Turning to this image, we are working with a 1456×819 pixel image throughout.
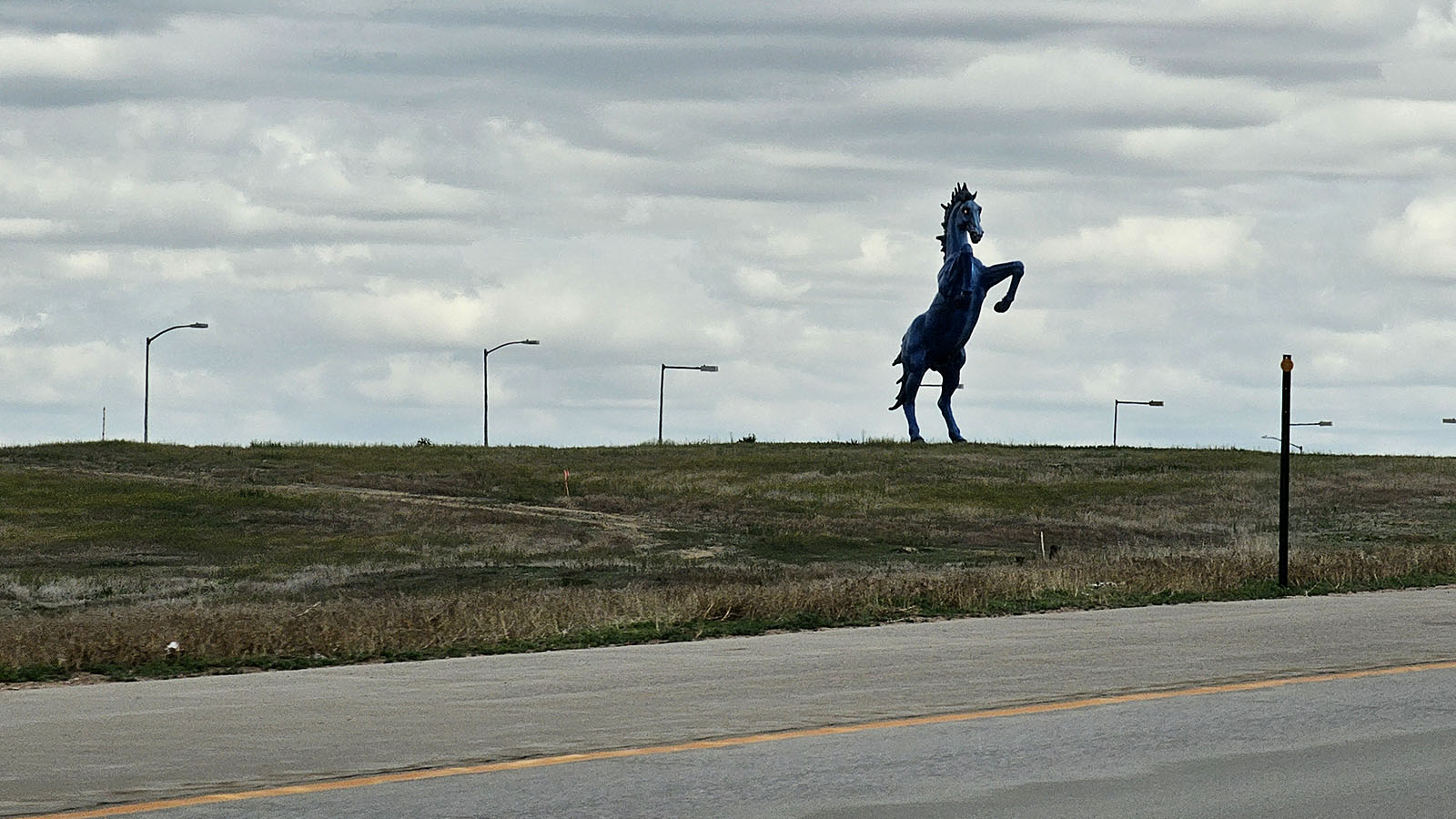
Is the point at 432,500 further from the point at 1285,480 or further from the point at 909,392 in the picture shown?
the point at 1285,480

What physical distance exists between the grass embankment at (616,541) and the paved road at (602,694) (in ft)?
5.34

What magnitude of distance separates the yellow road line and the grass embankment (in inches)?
227

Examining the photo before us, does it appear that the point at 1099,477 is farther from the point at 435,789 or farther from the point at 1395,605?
the point at 435,789

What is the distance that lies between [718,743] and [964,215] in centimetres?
5681

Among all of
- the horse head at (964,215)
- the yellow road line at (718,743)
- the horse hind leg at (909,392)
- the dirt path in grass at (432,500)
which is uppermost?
the horse head at (964,215)

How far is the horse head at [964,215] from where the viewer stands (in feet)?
218

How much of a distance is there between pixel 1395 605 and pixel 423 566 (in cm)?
2260

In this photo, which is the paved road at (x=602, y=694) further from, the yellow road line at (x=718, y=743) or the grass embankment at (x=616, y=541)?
the grass embankment at (x=616, y=541)

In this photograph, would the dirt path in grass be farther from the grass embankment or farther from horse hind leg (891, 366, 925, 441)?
horse hind leg (891, 366, 925, 441)

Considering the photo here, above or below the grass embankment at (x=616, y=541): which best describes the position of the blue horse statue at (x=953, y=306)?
above

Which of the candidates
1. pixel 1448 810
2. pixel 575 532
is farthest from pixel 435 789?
pixel 575 532

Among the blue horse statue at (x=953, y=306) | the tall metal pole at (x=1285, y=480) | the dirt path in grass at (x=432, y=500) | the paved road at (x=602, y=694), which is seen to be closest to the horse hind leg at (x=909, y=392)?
the blue horse statue at (x=953, y=306)

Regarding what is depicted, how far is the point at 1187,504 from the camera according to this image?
5831 cm

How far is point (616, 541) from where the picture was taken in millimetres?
47969
